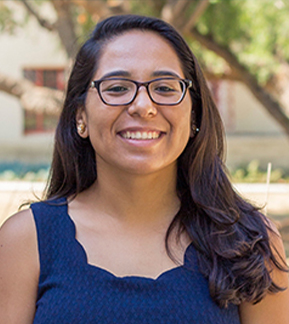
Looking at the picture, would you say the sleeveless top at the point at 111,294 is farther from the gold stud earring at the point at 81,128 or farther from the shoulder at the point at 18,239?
the gold stud earring at the point at 81,128

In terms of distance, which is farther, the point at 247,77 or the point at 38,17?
the point at 247,77

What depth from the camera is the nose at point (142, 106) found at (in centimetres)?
166

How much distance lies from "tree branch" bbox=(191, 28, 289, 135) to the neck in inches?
220

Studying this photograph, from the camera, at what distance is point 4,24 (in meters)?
8.26

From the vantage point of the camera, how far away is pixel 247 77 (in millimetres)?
7883

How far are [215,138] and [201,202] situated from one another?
0.26m

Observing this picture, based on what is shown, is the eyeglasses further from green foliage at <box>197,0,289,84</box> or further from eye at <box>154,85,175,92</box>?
green foliage at <box>197,0,289,84</box>

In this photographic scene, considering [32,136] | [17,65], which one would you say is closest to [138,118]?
[32,136]

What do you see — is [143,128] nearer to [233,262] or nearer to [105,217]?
[105,217]

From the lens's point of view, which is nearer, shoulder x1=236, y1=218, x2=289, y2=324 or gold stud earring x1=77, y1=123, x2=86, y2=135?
shoulder x1=236, y1=218, x2=289, y2=324

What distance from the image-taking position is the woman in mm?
1634

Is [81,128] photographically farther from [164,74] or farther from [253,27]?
[253,27]

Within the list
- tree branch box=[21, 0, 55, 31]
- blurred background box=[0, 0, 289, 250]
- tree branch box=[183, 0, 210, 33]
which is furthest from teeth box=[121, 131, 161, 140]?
tree branch box=[21, 0, 55, 31]

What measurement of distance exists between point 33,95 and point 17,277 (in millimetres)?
5248
